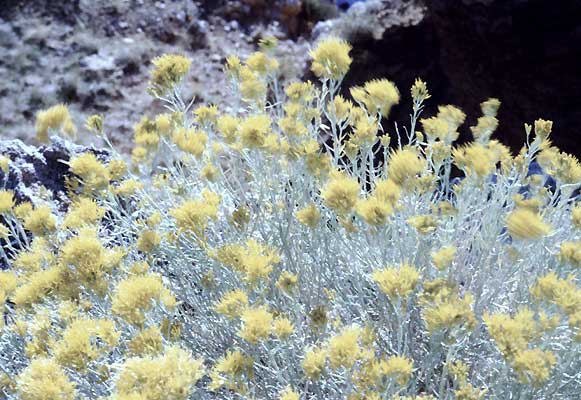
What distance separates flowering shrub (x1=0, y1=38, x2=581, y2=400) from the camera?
1402 mm

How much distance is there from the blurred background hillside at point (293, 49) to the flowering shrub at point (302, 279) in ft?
6.70

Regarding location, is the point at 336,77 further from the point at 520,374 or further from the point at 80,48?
the point at 80,48

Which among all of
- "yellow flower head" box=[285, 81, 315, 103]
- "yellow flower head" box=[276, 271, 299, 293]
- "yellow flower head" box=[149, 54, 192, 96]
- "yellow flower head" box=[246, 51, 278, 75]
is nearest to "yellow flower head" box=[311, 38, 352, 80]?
"yellow flower head" box=[285, 81, 315, 103]

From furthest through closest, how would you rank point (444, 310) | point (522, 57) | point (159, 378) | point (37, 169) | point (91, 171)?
1. point (522, 57)
2. point (37, 169)
3. point (91, 171)
4. point (444, 310)
5. point (159, 378)

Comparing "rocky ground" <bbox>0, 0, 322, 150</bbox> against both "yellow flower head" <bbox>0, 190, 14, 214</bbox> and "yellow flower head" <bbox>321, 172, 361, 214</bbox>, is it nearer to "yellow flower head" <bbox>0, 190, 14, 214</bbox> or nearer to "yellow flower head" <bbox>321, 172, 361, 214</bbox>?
"yellow flower head" <bbox>0, 190, 14, 214</bbox>

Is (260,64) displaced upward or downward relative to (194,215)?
upward

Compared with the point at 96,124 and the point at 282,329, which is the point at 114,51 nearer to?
the point at 96,124

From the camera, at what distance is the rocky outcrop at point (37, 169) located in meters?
2.75

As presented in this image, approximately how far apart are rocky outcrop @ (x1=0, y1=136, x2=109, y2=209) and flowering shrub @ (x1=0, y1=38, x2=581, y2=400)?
61 cm

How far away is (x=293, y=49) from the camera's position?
7.41m

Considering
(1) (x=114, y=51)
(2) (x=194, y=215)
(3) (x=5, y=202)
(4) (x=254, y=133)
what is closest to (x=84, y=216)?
(3) (x=5, y=202)

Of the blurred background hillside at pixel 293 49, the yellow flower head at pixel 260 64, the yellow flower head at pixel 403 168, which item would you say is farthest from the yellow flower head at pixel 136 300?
the blurred background hillside at pixel 293 49

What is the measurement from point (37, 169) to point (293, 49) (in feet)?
15.9

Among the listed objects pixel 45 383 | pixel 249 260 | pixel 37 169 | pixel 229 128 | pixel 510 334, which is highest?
pixel 229 128
